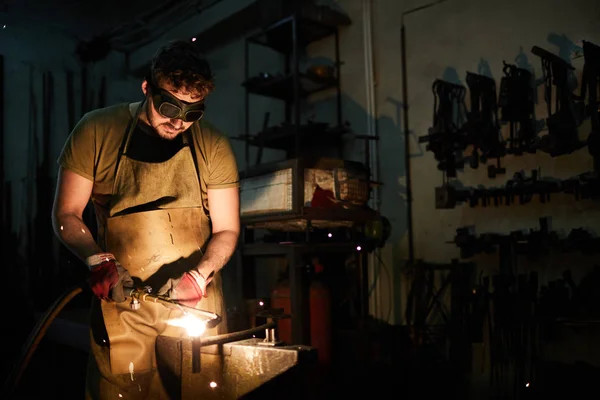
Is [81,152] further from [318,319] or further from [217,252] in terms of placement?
[318,319]

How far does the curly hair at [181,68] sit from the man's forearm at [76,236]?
560 mm

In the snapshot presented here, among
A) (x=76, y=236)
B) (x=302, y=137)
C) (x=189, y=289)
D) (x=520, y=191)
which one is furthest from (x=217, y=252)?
(x=302, y=137)

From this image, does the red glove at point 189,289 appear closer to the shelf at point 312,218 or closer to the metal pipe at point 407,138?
the shelf at point 312,218

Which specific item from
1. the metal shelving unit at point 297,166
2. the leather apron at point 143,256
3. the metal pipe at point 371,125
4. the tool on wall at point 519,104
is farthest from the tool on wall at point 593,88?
the leather apron at point 143,256

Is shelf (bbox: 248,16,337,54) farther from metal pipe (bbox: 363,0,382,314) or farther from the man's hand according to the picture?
the man's hand

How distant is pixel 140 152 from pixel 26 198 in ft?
16.6

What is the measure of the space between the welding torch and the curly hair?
69 cm

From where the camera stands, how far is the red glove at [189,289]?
1968 millimetres

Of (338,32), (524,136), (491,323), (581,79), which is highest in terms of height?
(338,32)

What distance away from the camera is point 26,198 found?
6578 mm

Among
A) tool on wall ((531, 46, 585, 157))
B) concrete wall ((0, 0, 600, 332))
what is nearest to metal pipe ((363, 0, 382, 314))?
concrete wall ((0, 0, 600, 332))

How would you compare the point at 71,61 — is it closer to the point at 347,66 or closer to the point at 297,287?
the point at 347,66

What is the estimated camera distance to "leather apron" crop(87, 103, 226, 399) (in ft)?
6.64

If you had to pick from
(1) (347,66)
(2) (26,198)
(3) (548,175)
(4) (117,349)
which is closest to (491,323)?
(3) (548,175)
